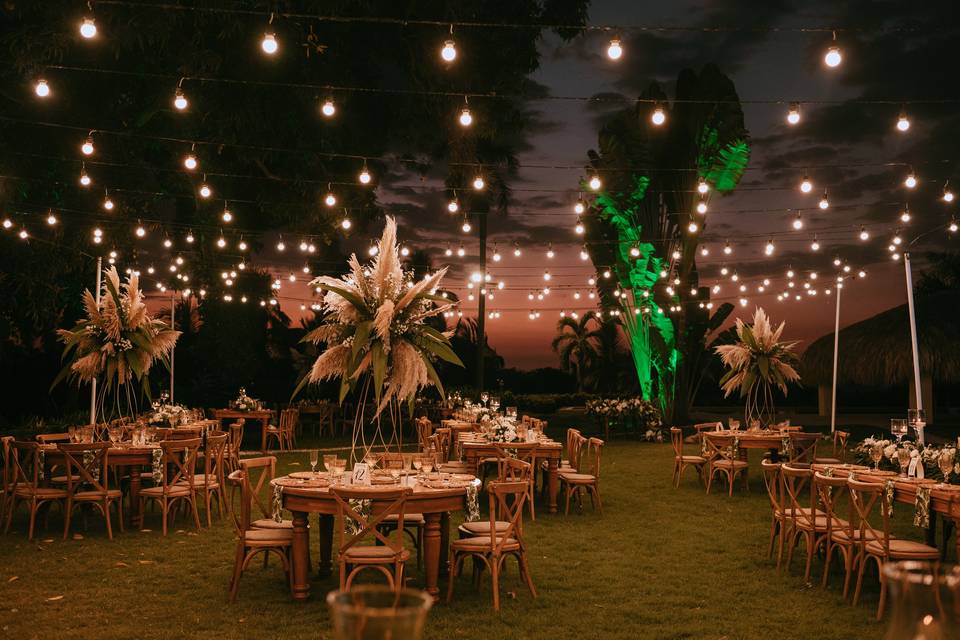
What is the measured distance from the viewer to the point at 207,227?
16.1 metres

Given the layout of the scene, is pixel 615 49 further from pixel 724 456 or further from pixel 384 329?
pixel 724 456

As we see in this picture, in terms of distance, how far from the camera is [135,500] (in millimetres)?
9211

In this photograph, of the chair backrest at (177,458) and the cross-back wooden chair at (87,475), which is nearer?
the cross-back wooden chair at (87,475)

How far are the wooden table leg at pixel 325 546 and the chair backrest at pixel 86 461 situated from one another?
276 cm

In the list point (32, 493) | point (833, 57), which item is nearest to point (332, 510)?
point (32, 493)

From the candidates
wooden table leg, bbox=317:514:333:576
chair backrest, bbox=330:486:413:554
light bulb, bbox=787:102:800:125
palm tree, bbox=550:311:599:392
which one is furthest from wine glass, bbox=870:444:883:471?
palm tree, bbox=550:311:599:392

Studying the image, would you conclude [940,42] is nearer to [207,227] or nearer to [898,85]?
[898,85]

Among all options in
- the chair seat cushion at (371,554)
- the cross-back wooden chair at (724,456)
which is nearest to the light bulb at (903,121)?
the cross-back wooden chair at (724,456)

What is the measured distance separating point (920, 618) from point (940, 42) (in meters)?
17.0

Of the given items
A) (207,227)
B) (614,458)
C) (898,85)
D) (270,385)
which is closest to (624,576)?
(614,458)

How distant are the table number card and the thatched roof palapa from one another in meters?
17.4

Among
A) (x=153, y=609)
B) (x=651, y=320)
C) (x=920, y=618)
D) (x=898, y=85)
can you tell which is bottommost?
(x=153, y=609)

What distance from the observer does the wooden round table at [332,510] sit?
6.15 metres

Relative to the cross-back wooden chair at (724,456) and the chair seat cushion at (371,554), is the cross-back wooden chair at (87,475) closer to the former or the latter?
the chair seat cushion at (371,554)
